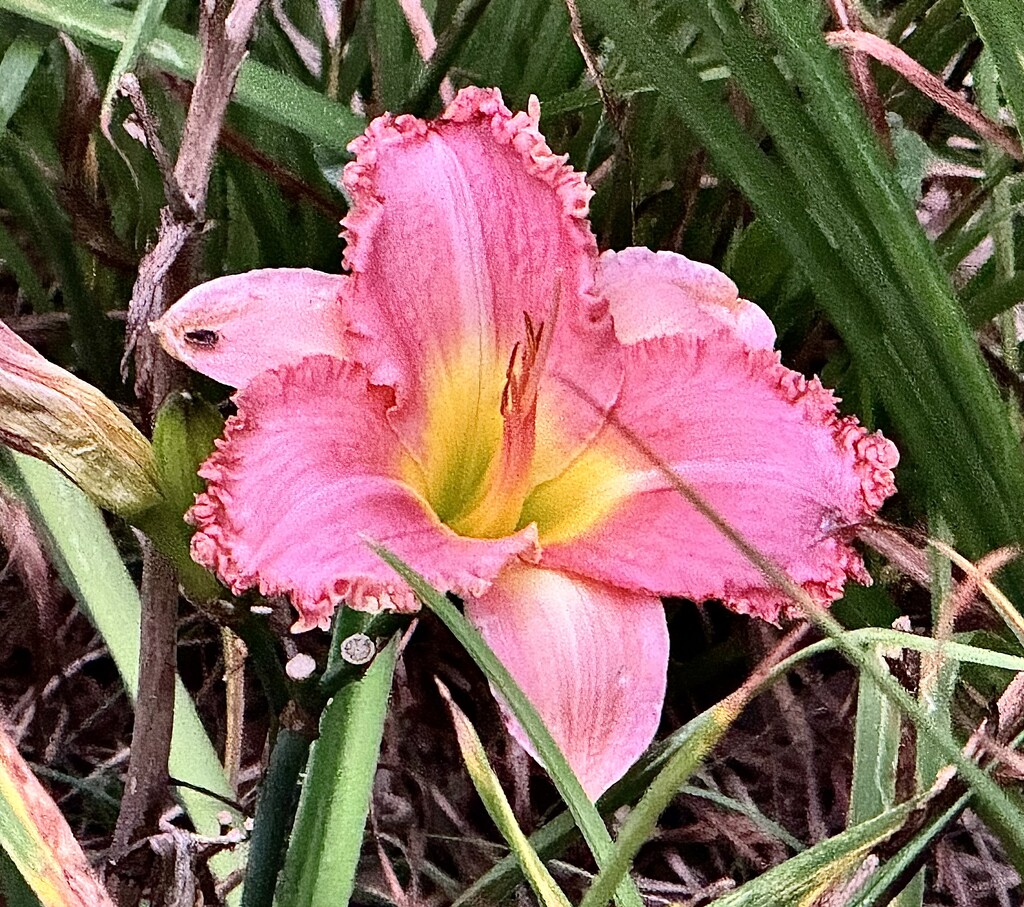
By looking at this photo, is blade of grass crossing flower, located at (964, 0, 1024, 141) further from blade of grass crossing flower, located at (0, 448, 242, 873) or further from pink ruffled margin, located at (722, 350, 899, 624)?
blade of grass crossing flower, located at (0, 448, 242, 873)

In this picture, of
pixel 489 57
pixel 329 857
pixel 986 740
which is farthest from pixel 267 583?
pixel 489 57

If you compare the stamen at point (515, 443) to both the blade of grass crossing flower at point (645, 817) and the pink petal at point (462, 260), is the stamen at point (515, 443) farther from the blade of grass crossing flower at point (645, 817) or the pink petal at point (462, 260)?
the blade of grass crossing flower at point (645, 817)

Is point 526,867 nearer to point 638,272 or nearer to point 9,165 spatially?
point 638,272

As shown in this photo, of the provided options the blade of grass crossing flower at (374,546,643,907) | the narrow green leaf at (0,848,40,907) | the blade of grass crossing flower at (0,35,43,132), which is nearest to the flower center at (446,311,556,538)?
the blade of grass crossing flower at (374,546,643,907)

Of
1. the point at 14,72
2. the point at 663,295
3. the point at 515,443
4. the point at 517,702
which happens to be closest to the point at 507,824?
the point at 517,702

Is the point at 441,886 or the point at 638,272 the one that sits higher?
the point at 638,272

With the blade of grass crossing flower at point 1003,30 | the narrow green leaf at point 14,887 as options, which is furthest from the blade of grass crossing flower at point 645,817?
the blade of grass crossing flower at point 1003,30
